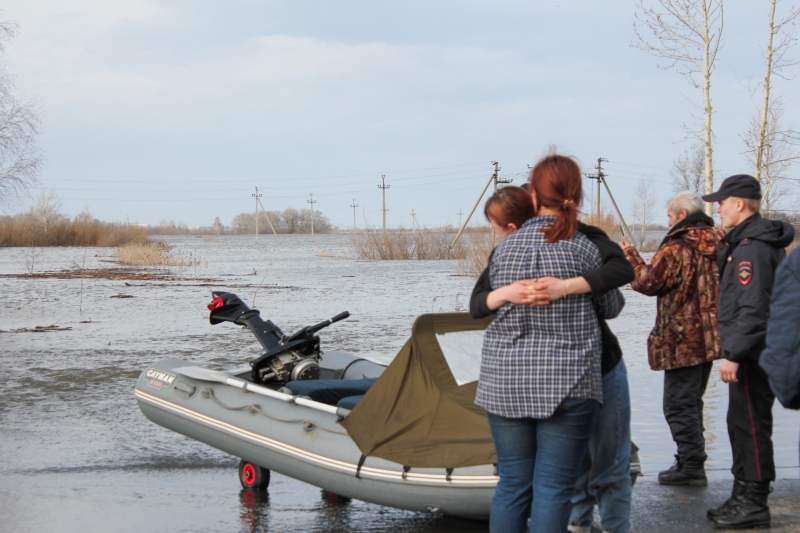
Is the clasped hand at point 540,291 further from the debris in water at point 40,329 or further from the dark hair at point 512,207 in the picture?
the debris in water at point 40,329

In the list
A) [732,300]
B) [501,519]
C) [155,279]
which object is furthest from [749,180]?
[155,279]

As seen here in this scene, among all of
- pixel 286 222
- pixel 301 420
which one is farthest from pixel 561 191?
pixel 286 222

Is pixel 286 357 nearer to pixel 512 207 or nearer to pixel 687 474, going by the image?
pixel 687 474

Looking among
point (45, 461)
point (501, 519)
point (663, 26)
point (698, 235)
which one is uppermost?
point (663, 26)

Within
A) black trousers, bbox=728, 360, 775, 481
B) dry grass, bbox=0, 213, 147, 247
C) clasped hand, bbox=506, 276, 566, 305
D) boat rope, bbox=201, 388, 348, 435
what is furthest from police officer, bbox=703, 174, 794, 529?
dry grass, bbox=0, 213, 147, 247

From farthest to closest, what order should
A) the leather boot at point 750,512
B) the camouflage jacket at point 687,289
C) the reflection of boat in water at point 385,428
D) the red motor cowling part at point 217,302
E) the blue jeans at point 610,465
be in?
1. the red motor cowling part at point 217,302
2. the camouflage jacket at point 687,289
3. the leather boot at point 750,512
4. the reflection of boat in water at point 385,428
5. the blue jeans at point 610,465

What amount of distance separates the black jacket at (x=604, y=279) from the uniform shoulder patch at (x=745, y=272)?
3.87ft

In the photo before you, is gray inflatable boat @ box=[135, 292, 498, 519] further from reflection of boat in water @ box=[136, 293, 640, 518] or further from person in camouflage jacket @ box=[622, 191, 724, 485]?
person in camouflage jacket @ box=[622, 191, 724, 485]

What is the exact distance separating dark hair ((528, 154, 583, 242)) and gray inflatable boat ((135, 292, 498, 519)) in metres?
1.32

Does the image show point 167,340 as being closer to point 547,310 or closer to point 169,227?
point 547,310

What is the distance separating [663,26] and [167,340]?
36.4ft

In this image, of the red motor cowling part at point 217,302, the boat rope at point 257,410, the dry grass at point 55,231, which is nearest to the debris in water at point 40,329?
the red motor cowling part at point 217,302

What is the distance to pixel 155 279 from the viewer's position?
25344 mm

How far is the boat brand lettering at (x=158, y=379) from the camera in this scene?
5586mm
